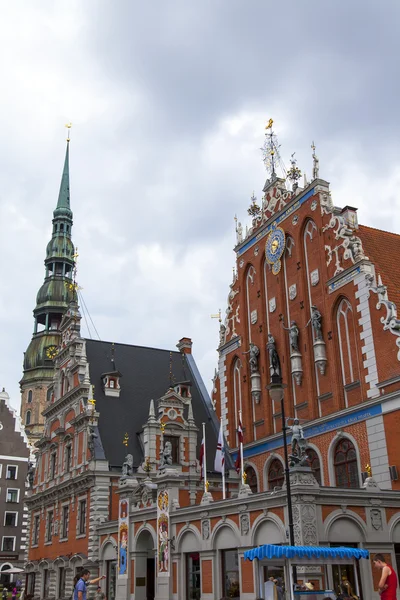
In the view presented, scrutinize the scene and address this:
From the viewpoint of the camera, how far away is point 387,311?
95.3 feet

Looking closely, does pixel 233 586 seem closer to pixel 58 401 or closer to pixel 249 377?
pixel 249 377

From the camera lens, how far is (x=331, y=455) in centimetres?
3067

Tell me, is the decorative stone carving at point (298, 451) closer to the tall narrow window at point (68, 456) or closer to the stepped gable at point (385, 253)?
the stepped gable at point (385, 253)

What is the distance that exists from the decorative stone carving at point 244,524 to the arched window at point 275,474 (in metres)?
7.93

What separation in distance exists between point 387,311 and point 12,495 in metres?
43.6

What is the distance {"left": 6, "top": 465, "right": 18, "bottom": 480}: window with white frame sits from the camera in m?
61.4

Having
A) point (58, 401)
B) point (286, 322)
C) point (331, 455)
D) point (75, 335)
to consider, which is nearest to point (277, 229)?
point (286, 322)

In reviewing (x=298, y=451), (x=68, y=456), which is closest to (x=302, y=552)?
(x=298, y=451)

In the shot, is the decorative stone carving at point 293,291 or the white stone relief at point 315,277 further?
the decorative stone carving at point 293,291

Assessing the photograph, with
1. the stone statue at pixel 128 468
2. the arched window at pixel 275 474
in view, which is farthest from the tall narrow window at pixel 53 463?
the arched window at pixel 275 474

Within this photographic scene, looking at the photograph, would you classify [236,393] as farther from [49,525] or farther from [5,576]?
[5,576]

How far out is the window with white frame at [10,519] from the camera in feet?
198

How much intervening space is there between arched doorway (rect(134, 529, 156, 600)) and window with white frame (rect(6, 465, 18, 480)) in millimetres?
31114

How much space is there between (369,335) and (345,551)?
A: 12.7 metres
